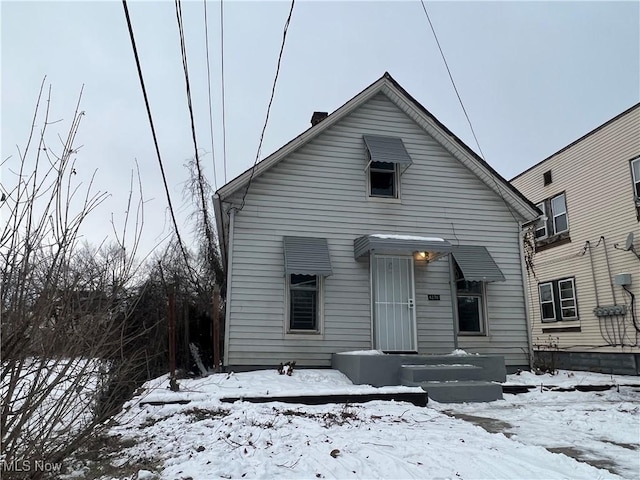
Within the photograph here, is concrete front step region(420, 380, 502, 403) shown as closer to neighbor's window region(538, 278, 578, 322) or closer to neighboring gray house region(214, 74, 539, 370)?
neighboring gray house region(214, 74, 539, 370)

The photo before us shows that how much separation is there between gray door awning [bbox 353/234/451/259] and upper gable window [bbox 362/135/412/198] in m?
1.47

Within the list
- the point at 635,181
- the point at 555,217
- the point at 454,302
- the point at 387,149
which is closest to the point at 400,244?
the point at 454,302

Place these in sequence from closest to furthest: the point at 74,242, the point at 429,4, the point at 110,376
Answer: the point at 74,242 < the point at 110,376 < the point at 429,4

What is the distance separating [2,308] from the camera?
2.36m

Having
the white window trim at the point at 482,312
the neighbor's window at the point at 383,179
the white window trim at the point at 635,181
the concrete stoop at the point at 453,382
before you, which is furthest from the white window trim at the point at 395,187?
the white window trim at the point at 635,181

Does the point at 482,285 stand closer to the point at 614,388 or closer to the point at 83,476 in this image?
the point at 614,388

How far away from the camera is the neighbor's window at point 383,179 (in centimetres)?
1106

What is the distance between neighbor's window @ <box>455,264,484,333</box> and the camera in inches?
426

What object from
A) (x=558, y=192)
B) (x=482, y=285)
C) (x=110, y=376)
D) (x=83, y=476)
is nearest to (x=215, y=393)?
(x=83, y=476)

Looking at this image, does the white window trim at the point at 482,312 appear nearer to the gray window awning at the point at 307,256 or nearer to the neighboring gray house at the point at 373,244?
the neighboring gray house at the point at 373,244

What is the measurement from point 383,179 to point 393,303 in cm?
306

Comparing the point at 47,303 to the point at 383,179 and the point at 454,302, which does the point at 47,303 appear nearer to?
the point at 454,302

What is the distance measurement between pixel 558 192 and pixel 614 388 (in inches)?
364

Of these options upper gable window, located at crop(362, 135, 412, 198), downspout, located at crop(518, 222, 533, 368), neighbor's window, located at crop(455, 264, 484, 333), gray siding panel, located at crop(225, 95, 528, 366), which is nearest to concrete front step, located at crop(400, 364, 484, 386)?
gray siding panel, located at crop(225, 95, 528, 366)
